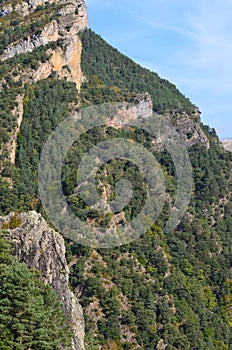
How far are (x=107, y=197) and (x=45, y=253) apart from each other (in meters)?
53.9

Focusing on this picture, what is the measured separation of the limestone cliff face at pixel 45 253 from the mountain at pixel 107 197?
119 mm

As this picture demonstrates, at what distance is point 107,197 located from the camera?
110125 mm

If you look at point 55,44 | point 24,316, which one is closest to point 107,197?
point 55,44

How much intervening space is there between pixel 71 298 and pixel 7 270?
11981mm

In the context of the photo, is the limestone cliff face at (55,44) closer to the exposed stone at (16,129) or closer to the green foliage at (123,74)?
the exposed stone at (16,129)

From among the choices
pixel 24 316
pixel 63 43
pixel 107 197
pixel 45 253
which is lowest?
pixel 24 316

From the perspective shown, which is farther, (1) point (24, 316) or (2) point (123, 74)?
(2) point (123, 74)

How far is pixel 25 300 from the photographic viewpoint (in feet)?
157

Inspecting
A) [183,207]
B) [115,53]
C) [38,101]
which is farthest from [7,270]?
[115,53]

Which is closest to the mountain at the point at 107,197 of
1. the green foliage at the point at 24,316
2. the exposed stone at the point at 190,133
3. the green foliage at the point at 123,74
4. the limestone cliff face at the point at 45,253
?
the limestone cliff face at the point at 45,253

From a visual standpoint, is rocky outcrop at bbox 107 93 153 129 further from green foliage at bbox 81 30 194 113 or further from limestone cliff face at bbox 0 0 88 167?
limestone cliff face at bbox 0 0 88 167

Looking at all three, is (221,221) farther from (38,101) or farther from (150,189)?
(38,101)

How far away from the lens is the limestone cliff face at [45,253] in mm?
55469

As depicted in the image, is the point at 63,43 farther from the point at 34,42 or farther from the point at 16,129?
the point at 16,129
